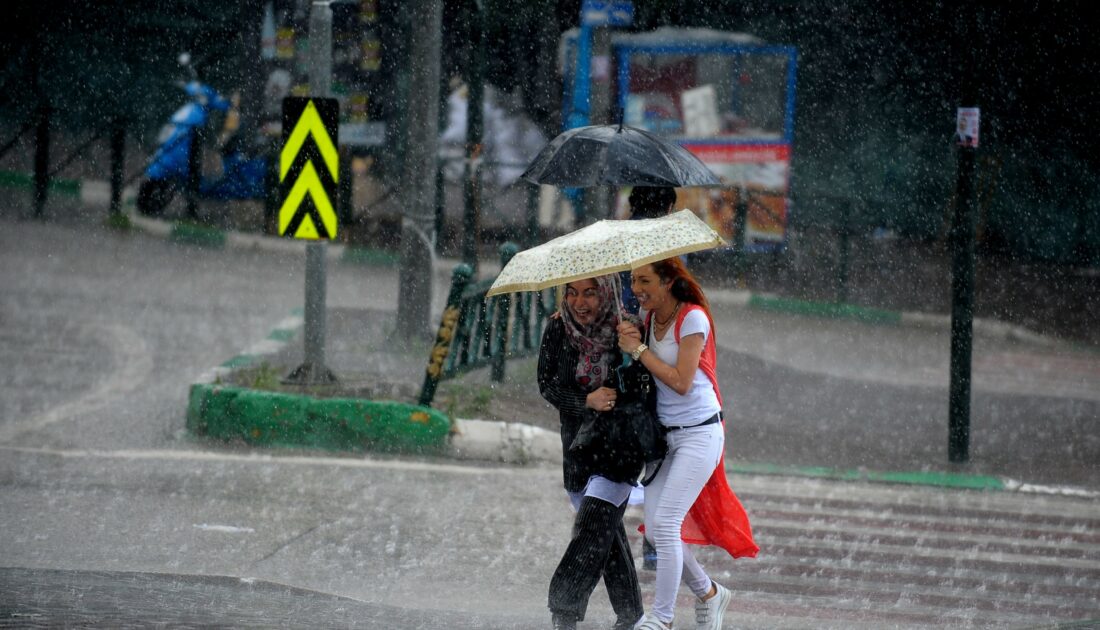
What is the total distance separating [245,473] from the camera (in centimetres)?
801

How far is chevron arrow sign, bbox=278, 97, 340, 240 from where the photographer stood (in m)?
9.30

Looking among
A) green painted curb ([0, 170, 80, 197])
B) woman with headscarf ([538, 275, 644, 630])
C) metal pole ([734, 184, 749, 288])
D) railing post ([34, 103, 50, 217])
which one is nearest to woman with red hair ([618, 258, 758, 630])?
woman with headscarf ([538, 275, 644, 630])

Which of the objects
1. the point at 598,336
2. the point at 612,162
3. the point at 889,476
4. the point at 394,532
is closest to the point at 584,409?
the point at 598,336

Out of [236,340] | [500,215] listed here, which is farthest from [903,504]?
[500,215]

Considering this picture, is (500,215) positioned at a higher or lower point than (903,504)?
higher

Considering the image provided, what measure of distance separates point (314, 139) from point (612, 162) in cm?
410

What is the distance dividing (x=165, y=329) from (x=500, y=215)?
243 inches

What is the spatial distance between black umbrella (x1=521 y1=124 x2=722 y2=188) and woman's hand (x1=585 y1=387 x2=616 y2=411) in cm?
101

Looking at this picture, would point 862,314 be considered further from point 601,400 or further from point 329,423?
point 601,400

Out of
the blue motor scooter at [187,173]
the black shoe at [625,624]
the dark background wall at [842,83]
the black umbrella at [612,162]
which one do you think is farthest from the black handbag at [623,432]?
the blue motor scooter at [187,173]

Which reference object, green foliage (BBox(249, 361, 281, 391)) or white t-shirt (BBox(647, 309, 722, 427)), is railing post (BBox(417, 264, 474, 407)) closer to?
green foliage (BBox(249, 361, 281, 391))

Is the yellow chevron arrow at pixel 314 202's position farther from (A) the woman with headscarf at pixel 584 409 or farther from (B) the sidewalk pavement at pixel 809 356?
(A) the woman with headscarf at pixel 584 409

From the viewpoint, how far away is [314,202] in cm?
932

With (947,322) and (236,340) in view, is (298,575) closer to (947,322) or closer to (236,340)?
(236,340)
